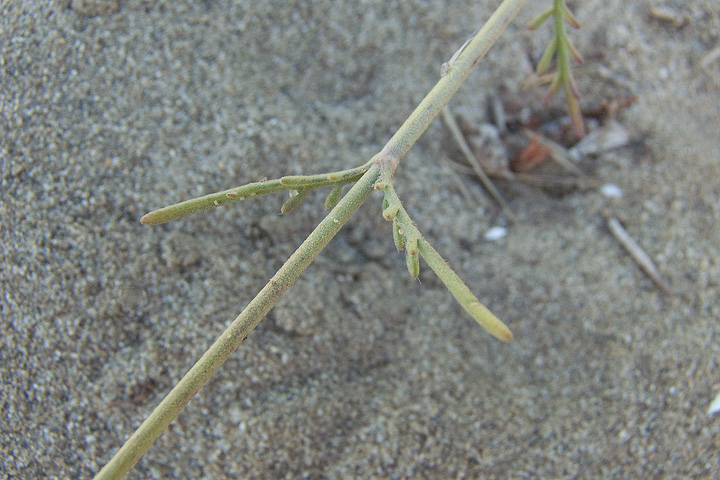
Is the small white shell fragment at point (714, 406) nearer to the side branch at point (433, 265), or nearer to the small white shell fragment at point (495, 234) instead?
the small white shell fragment at point (495, 234)

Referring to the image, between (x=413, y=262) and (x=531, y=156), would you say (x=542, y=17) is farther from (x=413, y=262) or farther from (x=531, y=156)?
(x=413, y=262)

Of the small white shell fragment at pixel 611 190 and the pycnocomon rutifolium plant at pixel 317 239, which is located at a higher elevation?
the pycnocomon rutifolium plant at pixel 317 239

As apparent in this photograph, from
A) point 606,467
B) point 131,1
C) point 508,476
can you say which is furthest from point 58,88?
point 606,467

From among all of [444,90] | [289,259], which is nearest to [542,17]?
[444,90]

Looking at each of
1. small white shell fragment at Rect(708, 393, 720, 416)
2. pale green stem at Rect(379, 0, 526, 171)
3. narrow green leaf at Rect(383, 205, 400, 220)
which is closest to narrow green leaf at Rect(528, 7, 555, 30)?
pale green stem at Rect(379, 0, 526, 171)

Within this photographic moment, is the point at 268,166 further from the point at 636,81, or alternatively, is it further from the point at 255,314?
the point at 636,81

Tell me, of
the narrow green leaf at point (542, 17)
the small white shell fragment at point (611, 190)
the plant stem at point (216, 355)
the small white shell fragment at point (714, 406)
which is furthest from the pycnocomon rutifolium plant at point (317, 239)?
the small white shell fragment at point (714, 406)
